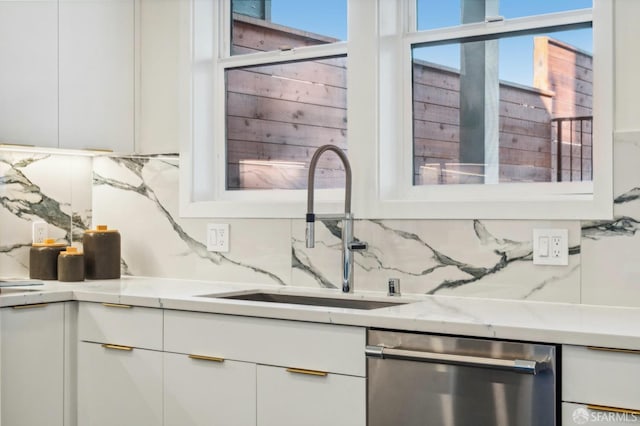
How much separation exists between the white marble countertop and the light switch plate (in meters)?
Answer: 0.17

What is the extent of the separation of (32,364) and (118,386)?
1.04ft

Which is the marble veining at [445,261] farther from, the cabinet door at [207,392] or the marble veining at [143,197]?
the cabinet door at [207,392]

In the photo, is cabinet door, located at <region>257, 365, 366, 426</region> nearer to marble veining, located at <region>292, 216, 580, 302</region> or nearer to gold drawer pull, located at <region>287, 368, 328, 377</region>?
gold drawer pull, located at <region>287, 368, 328, 377</region>

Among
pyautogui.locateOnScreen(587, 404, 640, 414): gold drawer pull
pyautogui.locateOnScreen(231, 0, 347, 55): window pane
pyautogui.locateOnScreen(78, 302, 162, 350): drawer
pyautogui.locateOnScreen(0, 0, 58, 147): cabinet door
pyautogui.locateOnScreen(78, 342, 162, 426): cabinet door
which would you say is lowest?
pyautogui.locateOnScreen(78, 342, 162, 426): cabinet door

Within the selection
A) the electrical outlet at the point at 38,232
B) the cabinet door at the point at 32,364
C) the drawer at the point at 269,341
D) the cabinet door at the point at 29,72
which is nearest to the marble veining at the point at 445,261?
the drawer at the point at 269,341

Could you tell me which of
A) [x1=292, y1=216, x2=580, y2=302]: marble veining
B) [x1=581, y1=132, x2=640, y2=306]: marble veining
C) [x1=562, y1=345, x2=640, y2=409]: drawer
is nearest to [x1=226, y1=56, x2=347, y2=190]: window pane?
[x1=292, y1=216, x2=580, y2=302]: marble veining

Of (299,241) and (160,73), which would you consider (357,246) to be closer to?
(299,241)

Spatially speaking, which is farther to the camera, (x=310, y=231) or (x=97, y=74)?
(x=97, y=74)

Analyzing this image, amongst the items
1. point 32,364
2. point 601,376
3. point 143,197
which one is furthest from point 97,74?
point 601,376

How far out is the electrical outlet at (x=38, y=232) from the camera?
3.68 metres

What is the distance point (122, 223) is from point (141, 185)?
0.69 feet

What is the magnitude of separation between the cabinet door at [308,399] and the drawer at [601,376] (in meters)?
0.60

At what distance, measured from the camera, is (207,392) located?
8.97 feet

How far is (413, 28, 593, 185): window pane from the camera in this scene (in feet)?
9.23
